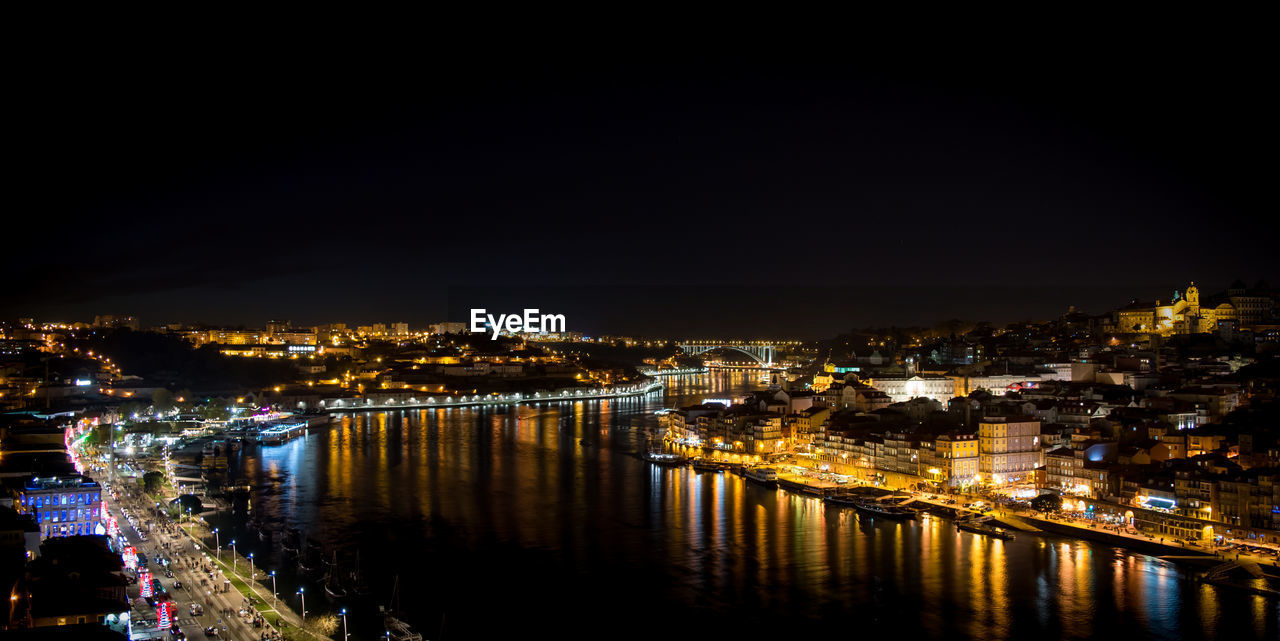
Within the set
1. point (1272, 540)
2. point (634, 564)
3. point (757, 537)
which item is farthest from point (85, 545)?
point (1272, 540)

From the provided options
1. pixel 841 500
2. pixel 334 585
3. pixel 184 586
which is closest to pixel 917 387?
pixel 841 500

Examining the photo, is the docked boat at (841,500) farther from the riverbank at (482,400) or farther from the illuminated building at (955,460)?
the riverbank at (482,400)

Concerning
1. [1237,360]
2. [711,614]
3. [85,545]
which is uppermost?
[1237,360]

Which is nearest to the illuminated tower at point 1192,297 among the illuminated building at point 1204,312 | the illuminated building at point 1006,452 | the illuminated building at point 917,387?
the illuminated building at point 1204,312

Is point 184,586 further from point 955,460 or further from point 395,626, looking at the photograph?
point 955,460

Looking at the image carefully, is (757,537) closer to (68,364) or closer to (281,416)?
(281,416)

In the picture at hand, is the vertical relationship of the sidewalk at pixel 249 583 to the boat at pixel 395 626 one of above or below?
above

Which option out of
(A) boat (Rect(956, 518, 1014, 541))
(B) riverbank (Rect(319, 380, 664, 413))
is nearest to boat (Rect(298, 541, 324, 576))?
(A) boat (Rect(956, 518, 1014, 541))

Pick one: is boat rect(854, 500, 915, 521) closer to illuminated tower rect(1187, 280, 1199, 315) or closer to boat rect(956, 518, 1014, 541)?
boat rect(956, 518, 1014, 541)
